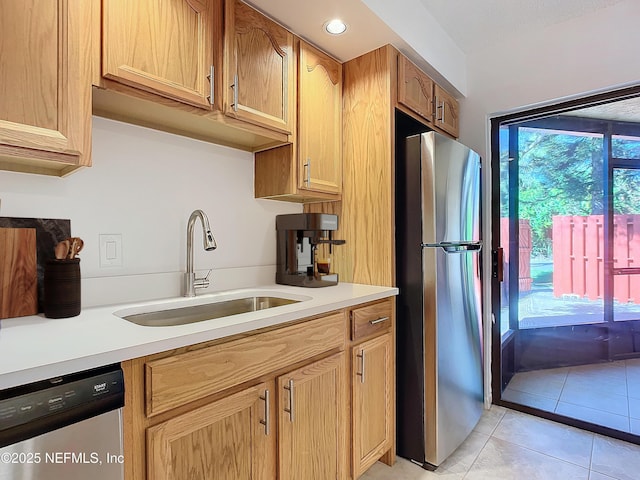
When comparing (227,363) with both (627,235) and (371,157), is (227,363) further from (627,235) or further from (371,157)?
(627,235)

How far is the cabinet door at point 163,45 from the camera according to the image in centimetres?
111

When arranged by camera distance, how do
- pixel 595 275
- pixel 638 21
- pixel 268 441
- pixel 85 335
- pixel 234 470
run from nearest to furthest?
pixel 85 335, pixel 234 470, pixel 268 441, pixel 638 21, pixel 595 275

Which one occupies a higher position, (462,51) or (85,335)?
(462,51)

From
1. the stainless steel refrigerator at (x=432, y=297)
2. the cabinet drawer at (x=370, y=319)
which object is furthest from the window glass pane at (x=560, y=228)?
the cabinet drawer at (x=370, y=319)

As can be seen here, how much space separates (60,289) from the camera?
1.14 metres

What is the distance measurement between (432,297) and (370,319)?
35 cm

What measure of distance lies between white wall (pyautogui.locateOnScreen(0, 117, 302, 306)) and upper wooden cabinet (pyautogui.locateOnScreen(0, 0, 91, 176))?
0.23m

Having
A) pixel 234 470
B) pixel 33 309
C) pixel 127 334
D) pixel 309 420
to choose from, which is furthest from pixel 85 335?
pixel 309 420

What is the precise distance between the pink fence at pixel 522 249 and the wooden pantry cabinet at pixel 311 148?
1.34 metres

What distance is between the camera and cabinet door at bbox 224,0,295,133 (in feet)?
4.67

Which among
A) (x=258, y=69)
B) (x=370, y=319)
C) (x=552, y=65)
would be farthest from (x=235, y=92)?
(x=552, y=65)

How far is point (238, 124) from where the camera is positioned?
1478 millimetres

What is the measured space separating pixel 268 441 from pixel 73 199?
112 cm

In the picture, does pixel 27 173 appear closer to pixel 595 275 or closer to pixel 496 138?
pixel 496 138
